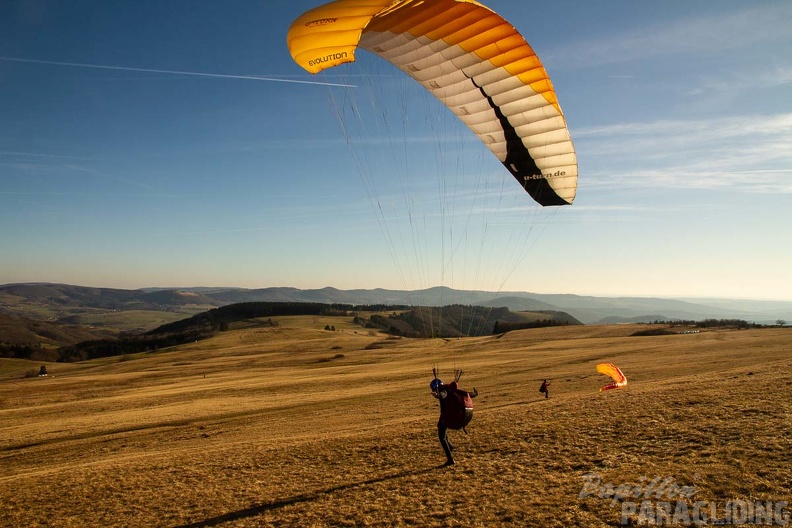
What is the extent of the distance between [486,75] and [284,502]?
13.9m

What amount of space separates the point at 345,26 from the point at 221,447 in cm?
1473

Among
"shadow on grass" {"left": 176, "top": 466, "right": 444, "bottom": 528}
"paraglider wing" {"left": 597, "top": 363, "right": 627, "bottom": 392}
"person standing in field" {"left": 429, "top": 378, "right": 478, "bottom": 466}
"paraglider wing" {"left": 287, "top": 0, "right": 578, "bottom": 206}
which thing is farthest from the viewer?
"paraglider wing" {"left": 597, "top": 363, "right": 627, "bottom": 392}

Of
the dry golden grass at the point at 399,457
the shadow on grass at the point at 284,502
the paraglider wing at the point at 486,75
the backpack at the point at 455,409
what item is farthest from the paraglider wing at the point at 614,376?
the shadow on grass at the point at 284,502

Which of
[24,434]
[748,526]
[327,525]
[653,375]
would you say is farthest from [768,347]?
[24,434]

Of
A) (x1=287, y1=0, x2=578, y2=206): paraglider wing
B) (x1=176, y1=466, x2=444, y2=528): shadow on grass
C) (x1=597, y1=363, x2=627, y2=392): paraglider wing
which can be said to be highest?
(x1=287, y1=0, x2=578, y2=206): paraglider wing

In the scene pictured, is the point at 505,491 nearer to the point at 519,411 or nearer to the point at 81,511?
the point at 519,411

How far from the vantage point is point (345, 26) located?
36.0 ft

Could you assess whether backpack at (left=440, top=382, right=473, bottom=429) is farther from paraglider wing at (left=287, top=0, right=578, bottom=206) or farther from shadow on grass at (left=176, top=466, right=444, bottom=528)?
paraglider wing at (left=287, top=0, right=578, bottom=206)

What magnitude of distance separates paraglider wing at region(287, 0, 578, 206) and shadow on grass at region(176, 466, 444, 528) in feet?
35.0

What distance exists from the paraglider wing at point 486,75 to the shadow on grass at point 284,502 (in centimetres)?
1065

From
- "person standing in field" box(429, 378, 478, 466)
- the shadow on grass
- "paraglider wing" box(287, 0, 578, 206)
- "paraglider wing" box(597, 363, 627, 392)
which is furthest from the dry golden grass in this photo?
"paraglider wing" box(287, 0, 578, 206)

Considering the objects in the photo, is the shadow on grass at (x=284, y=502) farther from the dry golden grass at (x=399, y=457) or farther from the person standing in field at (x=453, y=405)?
the person standing in field at (x=453, y=405)

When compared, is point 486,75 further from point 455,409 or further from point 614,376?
point 614,376

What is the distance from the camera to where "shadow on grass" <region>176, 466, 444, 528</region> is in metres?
9.14
